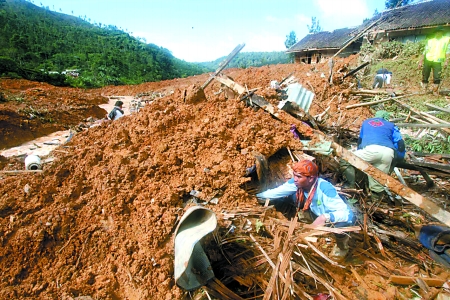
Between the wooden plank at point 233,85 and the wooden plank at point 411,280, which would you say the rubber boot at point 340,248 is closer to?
the wooden plank at point 411,280

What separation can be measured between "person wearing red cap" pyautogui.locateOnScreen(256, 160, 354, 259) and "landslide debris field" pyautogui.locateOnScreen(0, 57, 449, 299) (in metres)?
0.22

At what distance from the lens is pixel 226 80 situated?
4.86 metres

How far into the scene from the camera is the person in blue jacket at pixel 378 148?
430 centimetres

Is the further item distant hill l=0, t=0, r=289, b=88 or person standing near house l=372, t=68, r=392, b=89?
distant hill l=0, t=0, r=289, b=88

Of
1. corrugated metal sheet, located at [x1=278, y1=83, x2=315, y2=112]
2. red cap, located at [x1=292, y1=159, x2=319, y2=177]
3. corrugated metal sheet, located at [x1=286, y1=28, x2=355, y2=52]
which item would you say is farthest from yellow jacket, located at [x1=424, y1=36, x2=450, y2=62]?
corrugated metal sheet, located at [x1=286, y1=28, x2=355, y2=52]

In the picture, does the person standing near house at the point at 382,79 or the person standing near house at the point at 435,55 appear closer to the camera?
the person standing near house at the point at 435,55

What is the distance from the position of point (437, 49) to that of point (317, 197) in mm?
11012

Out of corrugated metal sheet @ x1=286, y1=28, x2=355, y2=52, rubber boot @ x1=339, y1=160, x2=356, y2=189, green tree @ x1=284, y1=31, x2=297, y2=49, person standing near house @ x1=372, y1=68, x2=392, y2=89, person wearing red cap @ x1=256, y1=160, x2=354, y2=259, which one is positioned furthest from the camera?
green tree @ x1=284, y1=31, x2=297, y2=49

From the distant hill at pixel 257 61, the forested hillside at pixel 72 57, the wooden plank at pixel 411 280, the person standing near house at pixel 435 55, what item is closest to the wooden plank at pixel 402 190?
the wooden plank at pixel 411 280

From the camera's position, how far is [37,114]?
848cm

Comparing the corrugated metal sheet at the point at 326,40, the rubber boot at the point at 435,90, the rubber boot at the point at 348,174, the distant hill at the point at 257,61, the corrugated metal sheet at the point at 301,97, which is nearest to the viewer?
the rubber boot at the point at 348,174

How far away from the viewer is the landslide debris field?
2350 mm

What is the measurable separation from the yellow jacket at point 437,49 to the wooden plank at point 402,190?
9.90m

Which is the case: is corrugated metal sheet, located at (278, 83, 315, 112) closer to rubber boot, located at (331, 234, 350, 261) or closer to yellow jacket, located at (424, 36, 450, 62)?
rubber boot, located at (331, 234, 350, 261)
